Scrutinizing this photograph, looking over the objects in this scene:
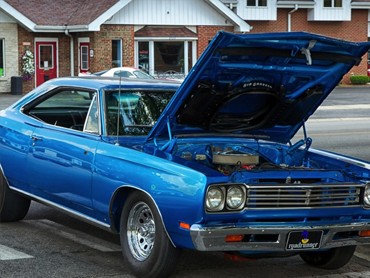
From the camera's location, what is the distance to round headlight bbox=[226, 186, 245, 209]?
5652mm

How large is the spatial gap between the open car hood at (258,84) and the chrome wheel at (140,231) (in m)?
0.75

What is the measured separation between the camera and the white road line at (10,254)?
22.0 ft

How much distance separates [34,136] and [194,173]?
7.82ft

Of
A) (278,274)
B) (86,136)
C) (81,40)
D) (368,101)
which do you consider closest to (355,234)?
(278,274)

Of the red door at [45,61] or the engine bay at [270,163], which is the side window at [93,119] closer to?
the engine bay at [270,163]

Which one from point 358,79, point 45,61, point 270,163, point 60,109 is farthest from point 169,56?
point 270,163

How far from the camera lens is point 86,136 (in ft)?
22.8

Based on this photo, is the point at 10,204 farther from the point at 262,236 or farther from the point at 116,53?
the point at 116,53

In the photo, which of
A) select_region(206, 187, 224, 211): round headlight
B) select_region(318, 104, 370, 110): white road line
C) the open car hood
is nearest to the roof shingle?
select_region(318, 104, 370, 110): white road line

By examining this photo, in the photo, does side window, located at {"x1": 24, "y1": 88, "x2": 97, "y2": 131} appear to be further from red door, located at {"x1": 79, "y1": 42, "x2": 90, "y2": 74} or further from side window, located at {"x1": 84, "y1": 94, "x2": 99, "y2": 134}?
red door, located at {"x1": 79, "y1": 42, "x2": 90, "y2": 74}

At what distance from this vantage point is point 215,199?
5.63 meters

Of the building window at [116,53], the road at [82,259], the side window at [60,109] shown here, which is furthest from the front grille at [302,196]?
the building window at [116,53]

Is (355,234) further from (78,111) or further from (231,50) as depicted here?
(78,111)

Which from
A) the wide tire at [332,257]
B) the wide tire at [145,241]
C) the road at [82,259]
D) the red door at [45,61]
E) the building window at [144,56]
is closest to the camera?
the wide tire at [145,241]
